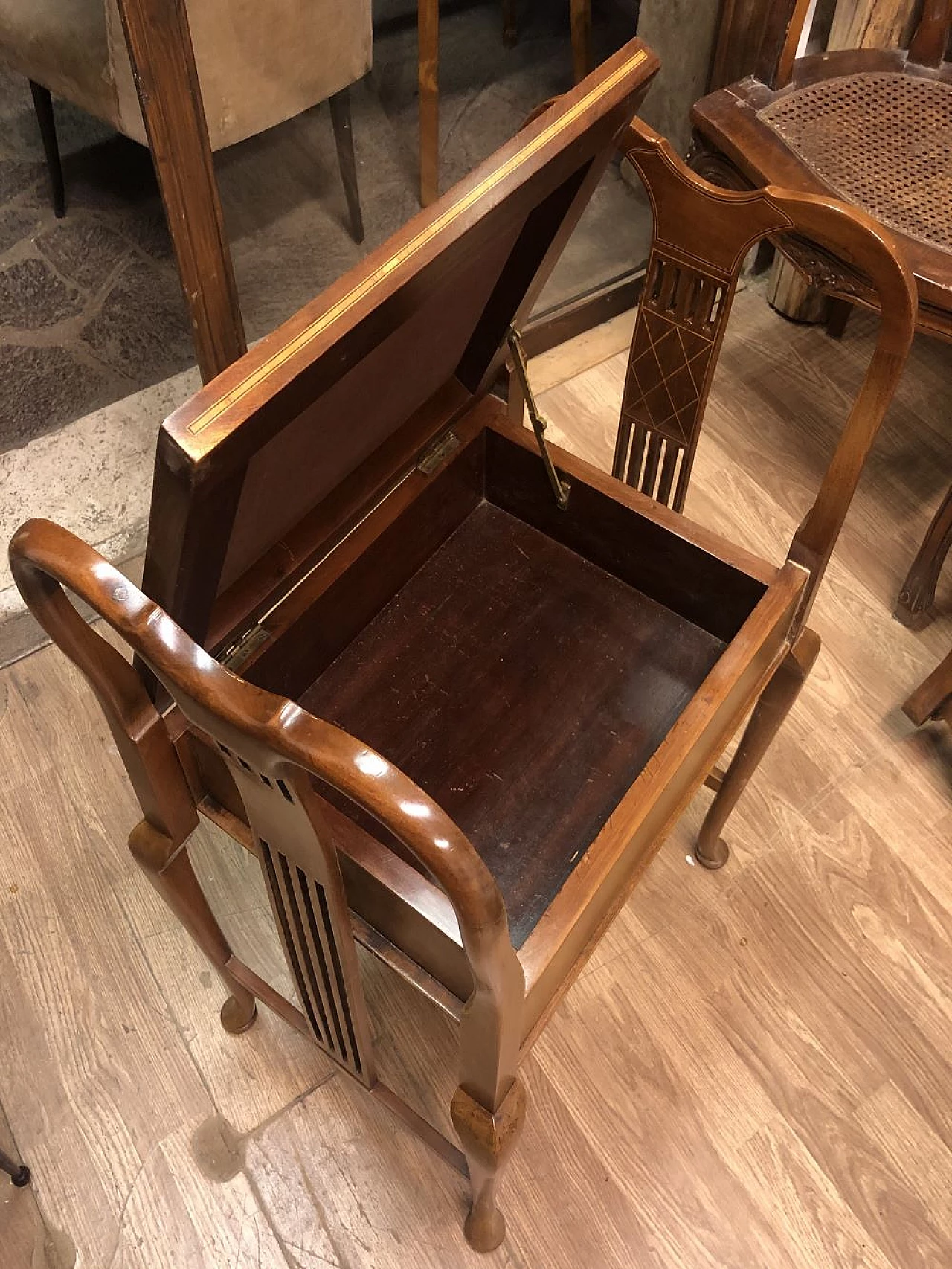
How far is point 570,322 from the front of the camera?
1.81 metres

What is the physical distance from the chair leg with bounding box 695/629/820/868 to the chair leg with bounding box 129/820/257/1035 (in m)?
0.57

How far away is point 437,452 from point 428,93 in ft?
3.37

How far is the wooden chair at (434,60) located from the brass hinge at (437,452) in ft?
2.37

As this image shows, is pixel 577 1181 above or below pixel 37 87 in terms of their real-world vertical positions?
below

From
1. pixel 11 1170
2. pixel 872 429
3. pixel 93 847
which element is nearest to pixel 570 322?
pixel 872 429

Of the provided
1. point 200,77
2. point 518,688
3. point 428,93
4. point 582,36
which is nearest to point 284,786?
point 518,688

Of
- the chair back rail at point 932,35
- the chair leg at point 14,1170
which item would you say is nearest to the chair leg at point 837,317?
the chair back rail at point 932,35

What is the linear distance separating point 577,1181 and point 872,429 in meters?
0.84

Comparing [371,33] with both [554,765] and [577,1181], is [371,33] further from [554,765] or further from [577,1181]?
[577,1181]

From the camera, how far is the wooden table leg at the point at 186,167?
94cm

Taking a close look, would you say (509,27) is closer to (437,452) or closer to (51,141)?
(51,141)

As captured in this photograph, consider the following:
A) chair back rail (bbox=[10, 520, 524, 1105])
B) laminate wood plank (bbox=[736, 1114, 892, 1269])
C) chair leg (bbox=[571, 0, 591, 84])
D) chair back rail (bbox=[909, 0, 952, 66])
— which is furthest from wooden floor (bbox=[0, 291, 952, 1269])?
chair leg (bbox=[571, 0, 591, 84])

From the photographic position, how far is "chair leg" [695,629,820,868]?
955mm

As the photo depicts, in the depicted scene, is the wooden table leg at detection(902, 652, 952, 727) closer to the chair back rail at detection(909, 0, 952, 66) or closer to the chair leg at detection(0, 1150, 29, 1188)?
the chair back rail at detection(909, 0, 952, 66)
